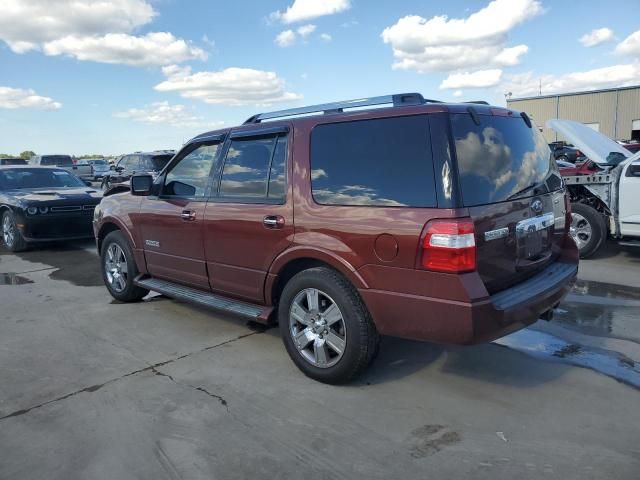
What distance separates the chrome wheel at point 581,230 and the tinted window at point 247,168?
5.46 m

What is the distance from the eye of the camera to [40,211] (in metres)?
8.95

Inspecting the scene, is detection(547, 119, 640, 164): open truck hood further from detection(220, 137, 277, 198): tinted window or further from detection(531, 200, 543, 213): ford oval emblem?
detection(220, 137, 277, 198): tinted window

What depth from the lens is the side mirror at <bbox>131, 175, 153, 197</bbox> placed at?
5191 millimetres

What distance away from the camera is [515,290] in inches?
134

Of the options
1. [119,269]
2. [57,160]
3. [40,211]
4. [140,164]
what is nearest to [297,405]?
[119,269]

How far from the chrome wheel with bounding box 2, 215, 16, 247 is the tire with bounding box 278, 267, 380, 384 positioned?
751 centimetres

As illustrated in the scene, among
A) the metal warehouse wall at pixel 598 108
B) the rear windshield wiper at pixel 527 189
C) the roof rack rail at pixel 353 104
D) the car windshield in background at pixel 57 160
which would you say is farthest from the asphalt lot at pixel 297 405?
the metal warehouse wall at pixel 598 108

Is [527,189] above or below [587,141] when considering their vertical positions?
→ below

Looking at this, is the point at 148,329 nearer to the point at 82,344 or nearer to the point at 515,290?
the point at 82,344

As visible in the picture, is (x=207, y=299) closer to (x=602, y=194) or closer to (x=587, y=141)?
(x=602, y=194)

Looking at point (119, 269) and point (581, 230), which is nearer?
point (119, 269)

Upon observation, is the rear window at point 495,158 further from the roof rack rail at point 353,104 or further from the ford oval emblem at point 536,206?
the roof rack rail at point 353,104

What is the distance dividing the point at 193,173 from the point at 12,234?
626cm

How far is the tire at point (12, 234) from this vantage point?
30.1 ft
